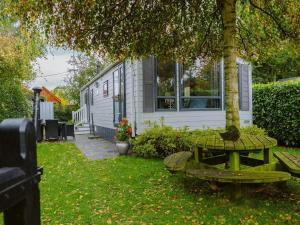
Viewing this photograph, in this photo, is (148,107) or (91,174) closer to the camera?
(91,174)

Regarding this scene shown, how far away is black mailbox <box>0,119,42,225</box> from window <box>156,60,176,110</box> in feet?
26.0

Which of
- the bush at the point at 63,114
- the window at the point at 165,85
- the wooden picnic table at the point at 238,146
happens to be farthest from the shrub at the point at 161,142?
the bush at the point at 63,114

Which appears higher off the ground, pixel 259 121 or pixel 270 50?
pixel 270 50

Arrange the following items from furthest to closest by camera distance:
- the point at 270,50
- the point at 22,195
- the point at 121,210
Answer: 1. the point at 270,50
2. the point at 121,210
3. the point at 22,195

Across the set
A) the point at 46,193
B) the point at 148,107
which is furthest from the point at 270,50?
the point at 46,193

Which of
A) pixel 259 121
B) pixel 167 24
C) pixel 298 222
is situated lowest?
pixel 298 222

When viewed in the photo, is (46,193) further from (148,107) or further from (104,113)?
(104,113)

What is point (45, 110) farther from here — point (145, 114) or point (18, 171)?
point (18, 171)

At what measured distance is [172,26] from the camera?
22.2 feet

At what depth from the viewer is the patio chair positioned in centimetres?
1195

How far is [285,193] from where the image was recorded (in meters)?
4.73

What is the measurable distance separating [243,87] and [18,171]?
10641 mm

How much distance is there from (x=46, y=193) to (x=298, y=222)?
3803 mm

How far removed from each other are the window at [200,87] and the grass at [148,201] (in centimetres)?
330
